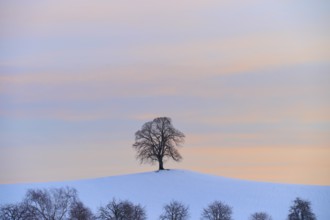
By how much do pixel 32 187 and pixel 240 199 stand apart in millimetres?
22188

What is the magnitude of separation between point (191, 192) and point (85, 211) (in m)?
24.2

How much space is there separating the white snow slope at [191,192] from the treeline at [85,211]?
1898 millimetres

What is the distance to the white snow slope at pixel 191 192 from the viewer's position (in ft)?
355

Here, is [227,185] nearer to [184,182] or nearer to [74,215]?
[184,182]

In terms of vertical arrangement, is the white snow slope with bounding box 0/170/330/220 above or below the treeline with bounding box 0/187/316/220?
above

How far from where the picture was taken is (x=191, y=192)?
117 m

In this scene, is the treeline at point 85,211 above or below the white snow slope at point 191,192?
below

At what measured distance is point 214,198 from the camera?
114m

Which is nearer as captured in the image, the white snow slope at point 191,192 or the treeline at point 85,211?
the treeline at point 85,211

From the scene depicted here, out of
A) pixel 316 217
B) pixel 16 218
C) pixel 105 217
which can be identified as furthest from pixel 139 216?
pixel 316 217

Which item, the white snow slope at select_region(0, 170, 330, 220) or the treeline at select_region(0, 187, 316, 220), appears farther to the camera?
the white snow slope at select_region(0, 170, 330, 220)

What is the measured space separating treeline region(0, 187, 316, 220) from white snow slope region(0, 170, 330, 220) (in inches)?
74.7

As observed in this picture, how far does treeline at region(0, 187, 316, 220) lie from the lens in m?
93.5

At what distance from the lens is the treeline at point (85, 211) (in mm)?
93500
